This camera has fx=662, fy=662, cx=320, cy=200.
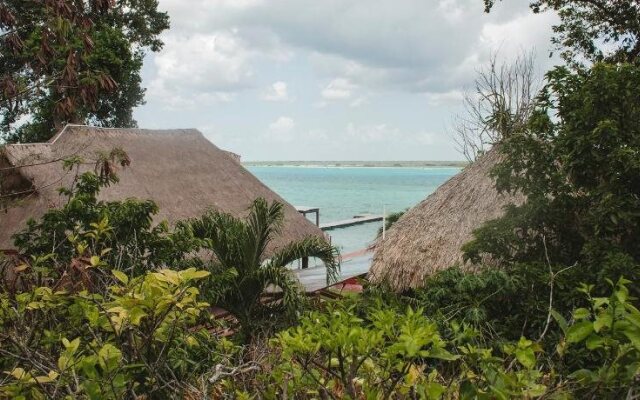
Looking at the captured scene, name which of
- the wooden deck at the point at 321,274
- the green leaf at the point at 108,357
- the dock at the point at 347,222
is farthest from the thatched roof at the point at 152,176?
the dock at the point at 347,222

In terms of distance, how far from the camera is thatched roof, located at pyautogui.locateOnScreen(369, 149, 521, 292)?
726 cm

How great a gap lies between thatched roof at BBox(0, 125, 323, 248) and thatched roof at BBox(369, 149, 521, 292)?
100 inches

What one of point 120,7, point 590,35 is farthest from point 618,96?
point 120,7

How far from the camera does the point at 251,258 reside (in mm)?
7266

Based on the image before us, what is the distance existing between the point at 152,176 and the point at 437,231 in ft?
15.5

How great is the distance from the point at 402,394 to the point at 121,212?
4327mm

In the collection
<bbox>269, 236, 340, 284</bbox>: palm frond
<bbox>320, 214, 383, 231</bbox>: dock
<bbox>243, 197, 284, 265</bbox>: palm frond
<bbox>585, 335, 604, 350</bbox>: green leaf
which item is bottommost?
<bbox>320, 214, 383, 231</bbox>: dock

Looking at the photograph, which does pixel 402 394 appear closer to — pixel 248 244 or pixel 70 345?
pixel 70 345

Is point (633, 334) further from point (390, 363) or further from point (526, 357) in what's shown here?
point (390, 363)

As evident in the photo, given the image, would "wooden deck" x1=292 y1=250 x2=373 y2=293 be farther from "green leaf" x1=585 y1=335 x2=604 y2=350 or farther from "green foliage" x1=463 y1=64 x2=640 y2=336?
"green leaf" x1=585 y1=335 x2=604 y2=350

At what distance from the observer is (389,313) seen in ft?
5.94

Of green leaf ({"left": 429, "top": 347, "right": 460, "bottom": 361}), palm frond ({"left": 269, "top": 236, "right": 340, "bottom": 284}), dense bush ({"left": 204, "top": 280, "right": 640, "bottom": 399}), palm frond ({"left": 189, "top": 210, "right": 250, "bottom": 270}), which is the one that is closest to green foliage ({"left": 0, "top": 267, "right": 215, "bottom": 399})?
dense bush ({"left": 204, "top": 280, "right": 640, "bottom": 399})

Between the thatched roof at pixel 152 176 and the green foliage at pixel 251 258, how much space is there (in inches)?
87.9

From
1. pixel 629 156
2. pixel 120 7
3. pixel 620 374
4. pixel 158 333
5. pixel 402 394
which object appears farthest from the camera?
pixel 120 7
